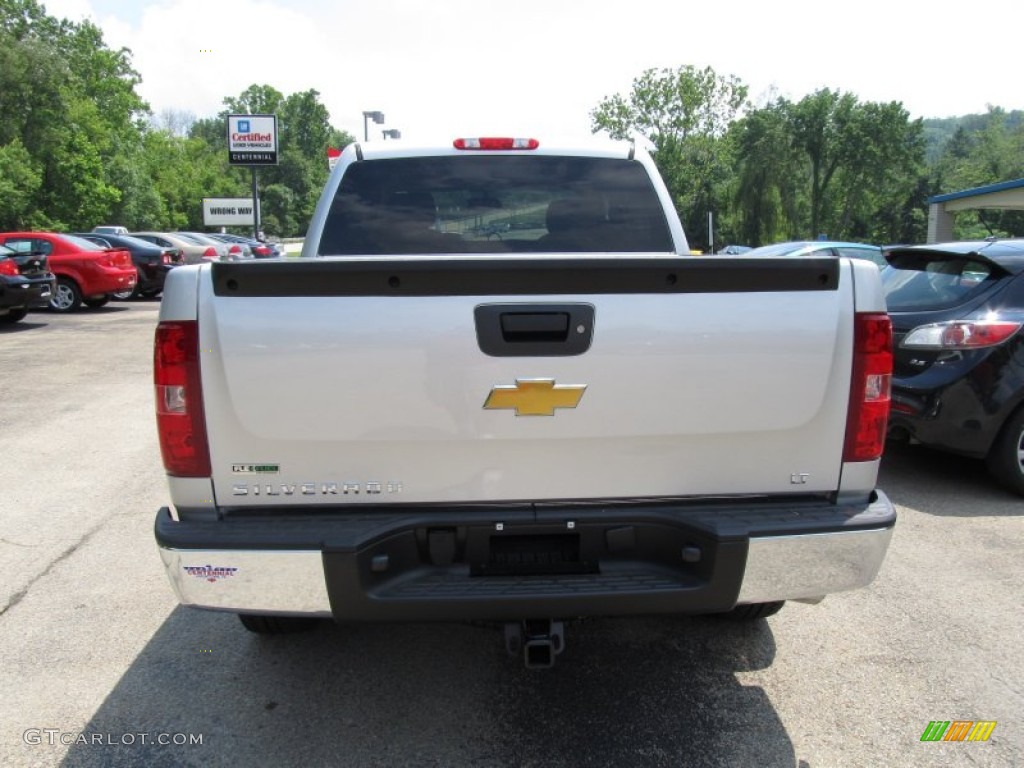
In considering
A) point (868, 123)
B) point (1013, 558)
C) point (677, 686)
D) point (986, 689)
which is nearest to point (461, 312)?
point (677, 686)

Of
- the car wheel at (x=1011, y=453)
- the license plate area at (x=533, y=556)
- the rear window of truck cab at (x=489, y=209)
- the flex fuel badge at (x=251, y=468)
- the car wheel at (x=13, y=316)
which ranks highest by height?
the rear window of truck cab at (x=489, y=209)

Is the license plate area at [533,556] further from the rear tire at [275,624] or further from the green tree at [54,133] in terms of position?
the green tree at [54,133]

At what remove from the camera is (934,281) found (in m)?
5.71

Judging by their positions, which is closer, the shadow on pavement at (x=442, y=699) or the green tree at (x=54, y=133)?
the shadow on pavement at (x=442, y=699)

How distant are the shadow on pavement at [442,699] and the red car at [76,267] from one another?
15.4 metres

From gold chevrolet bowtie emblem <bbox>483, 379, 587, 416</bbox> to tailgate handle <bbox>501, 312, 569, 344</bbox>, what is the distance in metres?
0.13

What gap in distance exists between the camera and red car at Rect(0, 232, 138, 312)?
16641 millimetres

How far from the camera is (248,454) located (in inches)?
94.7

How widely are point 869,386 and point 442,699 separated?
1.91 m

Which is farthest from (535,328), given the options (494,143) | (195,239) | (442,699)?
(195,239)

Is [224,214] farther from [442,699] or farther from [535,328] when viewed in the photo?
[535,328]

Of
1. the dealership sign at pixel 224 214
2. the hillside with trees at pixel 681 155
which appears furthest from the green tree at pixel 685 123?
the dealership sign at pixel 224 214

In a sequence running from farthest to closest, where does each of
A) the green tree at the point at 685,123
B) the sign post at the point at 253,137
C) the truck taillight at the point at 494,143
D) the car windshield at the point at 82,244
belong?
the green tree at the point at 685,123
the sign post at the point at 253,137
the car windshield at the point at 82,244
the truck taillight at the point at 494,143

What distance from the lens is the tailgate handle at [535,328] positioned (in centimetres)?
237
